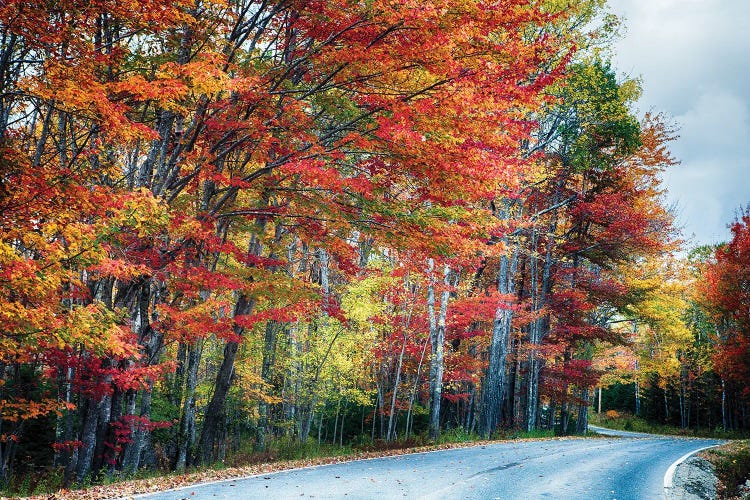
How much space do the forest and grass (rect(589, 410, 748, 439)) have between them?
46.1 feet

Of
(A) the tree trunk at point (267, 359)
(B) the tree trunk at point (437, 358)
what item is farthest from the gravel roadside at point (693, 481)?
(A) the tree trunk at point (267, 359)

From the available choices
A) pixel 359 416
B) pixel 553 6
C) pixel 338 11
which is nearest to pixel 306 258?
pixel 359 416

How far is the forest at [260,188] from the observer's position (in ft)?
23.9

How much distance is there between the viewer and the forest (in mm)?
7293

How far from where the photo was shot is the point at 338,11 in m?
8.66

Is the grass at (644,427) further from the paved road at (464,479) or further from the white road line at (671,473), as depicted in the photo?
the paved road at (464,479)

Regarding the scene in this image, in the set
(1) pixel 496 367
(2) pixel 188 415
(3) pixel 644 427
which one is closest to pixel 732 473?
(1) pixel 496 367

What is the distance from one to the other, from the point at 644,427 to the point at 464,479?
1475 inches

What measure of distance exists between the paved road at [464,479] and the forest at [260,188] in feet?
9.05

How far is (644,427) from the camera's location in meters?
40.8

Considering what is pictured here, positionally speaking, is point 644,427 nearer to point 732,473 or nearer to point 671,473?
point 732,473

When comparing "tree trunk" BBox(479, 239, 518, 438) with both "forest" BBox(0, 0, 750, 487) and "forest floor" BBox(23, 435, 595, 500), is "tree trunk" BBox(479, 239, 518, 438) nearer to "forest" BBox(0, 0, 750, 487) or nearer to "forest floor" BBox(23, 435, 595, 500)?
"forest" BBox(0, 0, 750, 487)

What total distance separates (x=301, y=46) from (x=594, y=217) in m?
17.4

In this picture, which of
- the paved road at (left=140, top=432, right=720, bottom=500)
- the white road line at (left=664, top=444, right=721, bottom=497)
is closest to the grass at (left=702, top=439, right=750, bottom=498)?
the white road line at (left=664, top=444, right=721, bottom=497)
